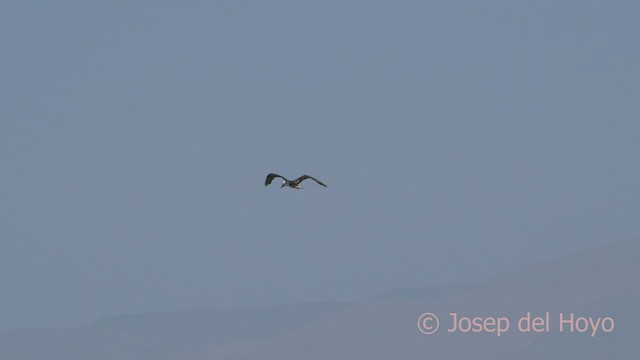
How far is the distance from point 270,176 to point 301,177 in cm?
171

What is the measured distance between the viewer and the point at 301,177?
23109 mm

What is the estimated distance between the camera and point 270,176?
24500mm
